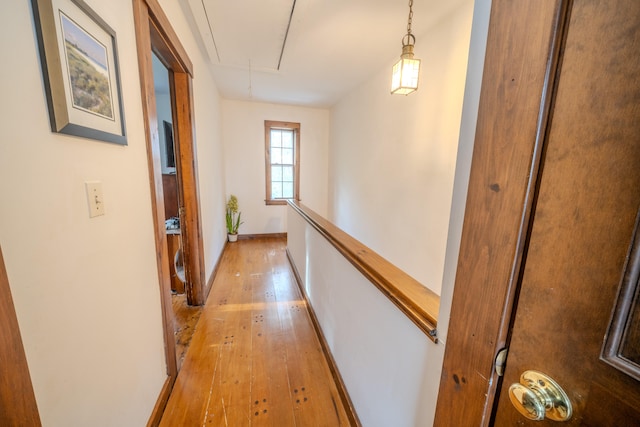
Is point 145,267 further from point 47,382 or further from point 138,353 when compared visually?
point 47,382

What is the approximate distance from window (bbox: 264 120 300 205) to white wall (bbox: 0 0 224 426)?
3.53 m

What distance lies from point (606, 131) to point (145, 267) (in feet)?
4.96

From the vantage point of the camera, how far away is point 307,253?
7.61 feet

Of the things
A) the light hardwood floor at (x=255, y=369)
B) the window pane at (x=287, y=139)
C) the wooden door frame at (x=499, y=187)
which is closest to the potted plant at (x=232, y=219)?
the window pane at (x=287, y=139)

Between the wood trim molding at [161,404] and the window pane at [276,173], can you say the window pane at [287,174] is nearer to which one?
the window pane at [276,173]

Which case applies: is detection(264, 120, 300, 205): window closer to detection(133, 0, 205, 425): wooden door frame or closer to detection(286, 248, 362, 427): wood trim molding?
detection(133, 0, 205, 425): wooden door frame

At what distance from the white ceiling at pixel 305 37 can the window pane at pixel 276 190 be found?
184 centimetres

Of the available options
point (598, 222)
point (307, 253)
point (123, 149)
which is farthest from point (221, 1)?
point (598, 222)

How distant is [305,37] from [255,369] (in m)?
2.73

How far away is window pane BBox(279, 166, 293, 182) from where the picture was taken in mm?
4797

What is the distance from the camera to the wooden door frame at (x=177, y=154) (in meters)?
1.18

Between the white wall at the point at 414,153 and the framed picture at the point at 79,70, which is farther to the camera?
the white wall at the point at 414,153

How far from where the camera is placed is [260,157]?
455 cm

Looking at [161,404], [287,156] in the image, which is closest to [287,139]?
[287,156]
